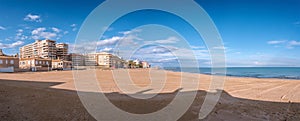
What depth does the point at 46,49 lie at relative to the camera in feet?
290

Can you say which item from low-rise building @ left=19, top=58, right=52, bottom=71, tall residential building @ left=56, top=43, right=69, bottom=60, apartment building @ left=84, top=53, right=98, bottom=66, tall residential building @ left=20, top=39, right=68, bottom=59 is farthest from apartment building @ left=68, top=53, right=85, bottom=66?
low-rise building @ left=19, top=58, right=52, bottom=71

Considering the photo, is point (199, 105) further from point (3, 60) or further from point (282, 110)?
point (3, 60)

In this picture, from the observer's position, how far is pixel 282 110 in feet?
22.1

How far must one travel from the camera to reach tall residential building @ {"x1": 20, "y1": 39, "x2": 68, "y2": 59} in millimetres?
87056

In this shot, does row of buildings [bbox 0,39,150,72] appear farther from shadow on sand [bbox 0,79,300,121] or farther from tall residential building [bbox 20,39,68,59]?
shadow on sand [bbox 0,79,300,121]

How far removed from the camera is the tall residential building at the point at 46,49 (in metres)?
87.1

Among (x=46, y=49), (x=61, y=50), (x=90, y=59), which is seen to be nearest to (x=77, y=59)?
(x=90, y=59)

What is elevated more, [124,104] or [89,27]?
[89,27]

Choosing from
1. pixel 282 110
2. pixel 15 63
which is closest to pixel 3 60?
pixel 15 63

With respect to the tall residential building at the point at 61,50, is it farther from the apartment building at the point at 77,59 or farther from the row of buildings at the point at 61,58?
the apartment building at the point at 77,59

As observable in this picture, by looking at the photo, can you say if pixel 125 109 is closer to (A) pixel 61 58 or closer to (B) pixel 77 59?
(B) pixel 77 59

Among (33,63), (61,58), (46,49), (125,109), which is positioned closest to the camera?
(125,109)

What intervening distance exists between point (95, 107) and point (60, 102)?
54.7 inches

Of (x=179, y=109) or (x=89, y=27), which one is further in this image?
(x=89, y=27)
